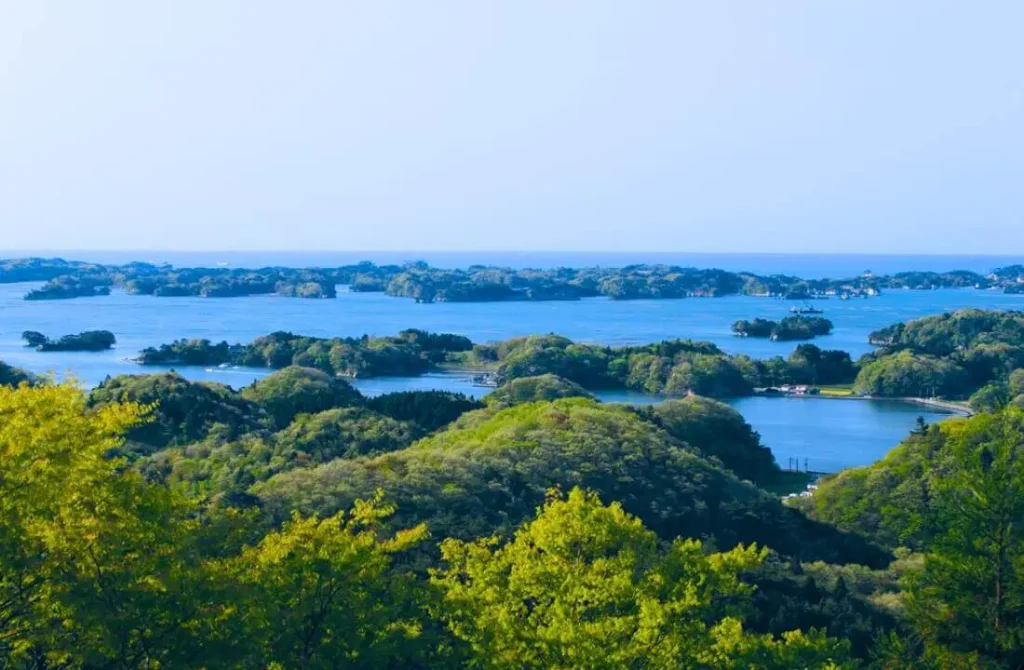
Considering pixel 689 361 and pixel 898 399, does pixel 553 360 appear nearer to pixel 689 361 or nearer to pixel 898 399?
pixel 689 361

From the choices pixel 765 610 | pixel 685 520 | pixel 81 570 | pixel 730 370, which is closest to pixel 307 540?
pixel 81 570

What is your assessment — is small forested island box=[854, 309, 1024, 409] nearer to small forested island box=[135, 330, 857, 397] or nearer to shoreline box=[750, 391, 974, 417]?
shoreline box=[750, 391, 974, 417]

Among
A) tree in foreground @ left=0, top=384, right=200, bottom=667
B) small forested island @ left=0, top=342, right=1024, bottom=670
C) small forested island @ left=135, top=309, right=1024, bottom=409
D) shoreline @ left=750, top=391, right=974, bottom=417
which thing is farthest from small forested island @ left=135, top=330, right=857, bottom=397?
tree in foreground @ left=0, top=384, right=200, bottom=667

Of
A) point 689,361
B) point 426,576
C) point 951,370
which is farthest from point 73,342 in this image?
point 426,576

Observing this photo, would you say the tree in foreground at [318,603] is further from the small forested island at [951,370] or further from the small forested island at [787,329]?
the small forested island at [787,329]

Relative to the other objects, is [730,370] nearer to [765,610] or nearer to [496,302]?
[765,610]

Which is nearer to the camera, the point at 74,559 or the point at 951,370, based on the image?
Answer: the point at 74,559
